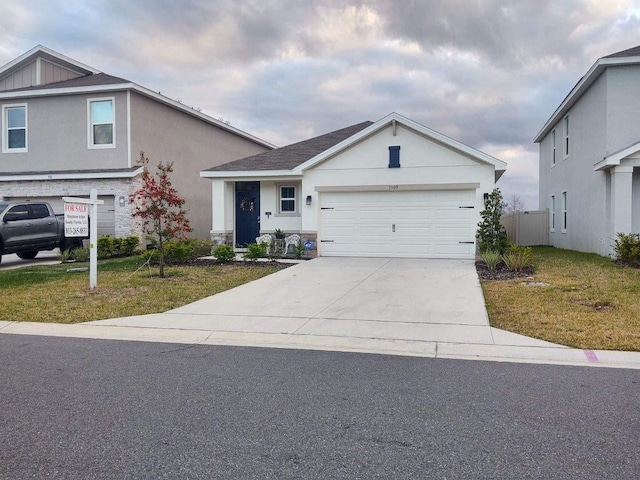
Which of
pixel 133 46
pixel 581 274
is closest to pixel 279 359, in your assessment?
pixel 581 274

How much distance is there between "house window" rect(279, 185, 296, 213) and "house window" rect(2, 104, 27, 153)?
1067cm

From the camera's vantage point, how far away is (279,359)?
19.6 feet

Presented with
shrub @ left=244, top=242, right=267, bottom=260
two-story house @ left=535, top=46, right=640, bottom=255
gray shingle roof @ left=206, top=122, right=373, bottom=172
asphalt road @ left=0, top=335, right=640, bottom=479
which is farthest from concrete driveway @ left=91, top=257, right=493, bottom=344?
gray shingle roof @ left=206, top=122, right=373, bottom=172

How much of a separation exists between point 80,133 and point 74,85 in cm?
192

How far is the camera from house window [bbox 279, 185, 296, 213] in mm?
18906

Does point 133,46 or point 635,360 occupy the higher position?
point 133,46

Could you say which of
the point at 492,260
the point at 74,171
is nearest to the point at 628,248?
the point at 492,260

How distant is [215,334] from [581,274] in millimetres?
9047

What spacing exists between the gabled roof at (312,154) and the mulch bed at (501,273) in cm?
369

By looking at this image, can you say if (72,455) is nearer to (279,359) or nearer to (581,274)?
(279,359)

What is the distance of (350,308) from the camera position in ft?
28.9

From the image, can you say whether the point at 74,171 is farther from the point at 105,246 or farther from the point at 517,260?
the point at 517,260

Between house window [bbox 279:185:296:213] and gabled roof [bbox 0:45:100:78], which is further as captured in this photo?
gabled roof [bbox 0:45:100:78]

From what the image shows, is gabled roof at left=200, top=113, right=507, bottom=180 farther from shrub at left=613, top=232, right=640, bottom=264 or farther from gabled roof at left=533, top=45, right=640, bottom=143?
gabled roof at left=533, top=45, right=640, bottom=143
